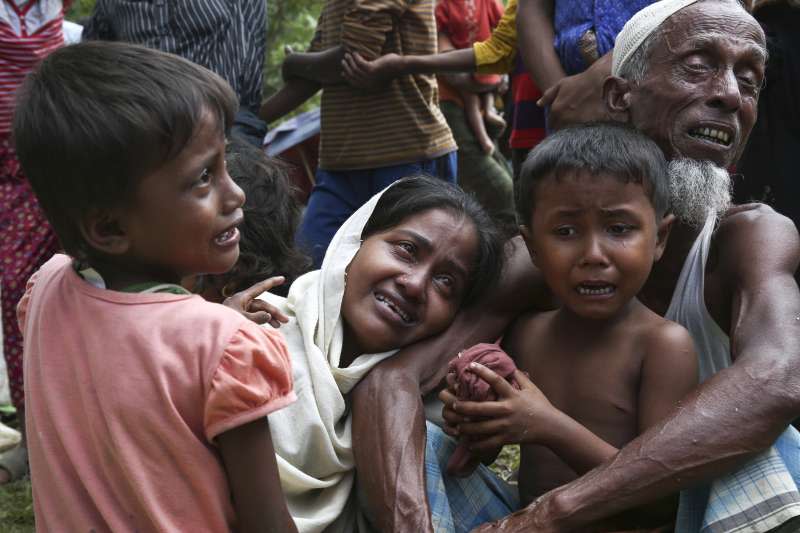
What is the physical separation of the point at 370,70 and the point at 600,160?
2252 mm

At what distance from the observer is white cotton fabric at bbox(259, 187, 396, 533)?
2.53 m

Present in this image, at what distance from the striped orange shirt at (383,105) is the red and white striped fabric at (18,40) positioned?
4.32 ft

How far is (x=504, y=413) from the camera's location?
2381 mm

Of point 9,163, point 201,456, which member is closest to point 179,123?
point 201,456

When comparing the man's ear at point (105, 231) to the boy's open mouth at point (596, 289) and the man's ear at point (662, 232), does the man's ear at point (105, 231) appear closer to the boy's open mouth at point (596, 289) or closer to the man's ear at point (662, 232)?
the boy's open mouth at point (596, 289)

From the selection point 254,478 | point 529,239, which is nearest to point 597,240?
point 529,239

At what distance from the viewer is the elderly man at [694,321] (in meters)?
2.26

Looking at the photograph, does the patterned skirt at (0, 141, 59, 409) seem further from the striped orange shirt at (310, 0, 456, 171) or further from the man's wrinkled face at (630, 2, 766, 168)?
the man's wrinkled face at (630, 2, 766, 168)

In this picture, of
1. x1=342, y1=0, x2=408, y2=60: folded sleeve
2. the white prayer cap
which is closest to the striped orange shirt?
x1=342, y1=0, x2=408, y2=60: folded sleeve

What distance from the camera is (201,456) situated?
5.88 feet

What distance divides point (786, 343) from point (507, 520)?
2.55 ft

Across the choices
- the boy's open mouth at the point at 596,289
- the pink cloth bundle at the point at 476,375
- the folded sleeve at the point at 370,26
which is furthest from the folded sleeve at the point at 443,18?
the pink cloth bundle at the point at 476,375

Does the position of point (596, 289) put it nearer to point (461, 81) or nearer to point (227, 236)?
point (227, 236)

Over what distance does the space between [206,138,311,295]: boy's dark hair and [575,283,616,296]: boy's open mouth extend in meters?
1.17
